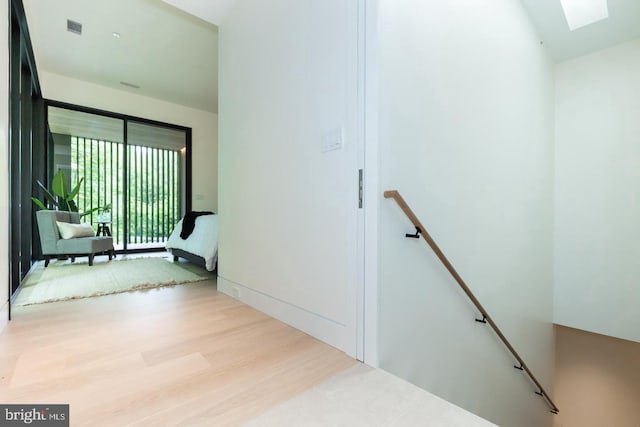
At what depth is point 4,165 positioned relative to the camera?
5.76ft

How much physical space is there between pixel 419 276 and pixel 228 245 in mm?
1715

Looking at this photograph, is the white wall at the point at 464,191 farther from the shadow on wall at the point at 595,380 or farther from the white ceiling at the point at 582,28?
the shadow on wall at the point at 595,380

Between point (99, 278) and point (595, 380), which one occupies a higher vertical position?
point (99, 278)

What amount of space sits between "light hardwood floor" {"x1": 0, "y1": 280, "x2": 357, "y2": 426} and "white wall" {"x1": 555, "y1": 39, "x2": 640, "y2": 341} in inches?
154

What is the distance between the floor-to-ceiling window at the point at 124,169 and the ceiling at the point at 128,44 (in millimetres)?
743

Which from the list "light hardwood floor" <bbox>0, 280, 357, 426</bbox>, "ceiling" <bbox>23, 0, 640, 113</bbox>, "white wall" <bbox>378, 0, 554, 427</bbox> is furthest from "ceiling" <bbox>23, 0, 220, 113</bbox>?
"light hardwood floor" <bbox>0, 280, 357, 426</bbox>

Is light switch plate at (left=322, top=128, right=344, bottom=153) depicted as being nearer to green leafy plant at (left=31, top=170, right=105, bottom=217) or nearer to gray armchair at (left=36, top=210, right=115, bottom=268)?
gray armchair at (left=36, top=210, right=115, bottom=268)

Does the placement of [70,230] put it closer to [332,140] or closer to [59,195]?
[59,195]

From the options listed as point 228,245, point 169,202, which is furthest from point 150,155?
point 228,245

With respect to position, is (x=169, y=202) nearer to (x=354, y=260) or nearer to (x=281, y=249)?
(x=281, y=249)

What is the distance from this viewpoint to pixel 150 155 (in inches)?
225

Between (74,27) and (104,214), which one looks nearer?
(74,27)

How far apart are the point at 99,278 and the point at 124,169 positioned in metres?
2.95

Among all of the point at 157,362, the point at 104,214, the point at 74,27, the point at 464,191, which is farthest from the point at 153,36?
the point at 464,191
